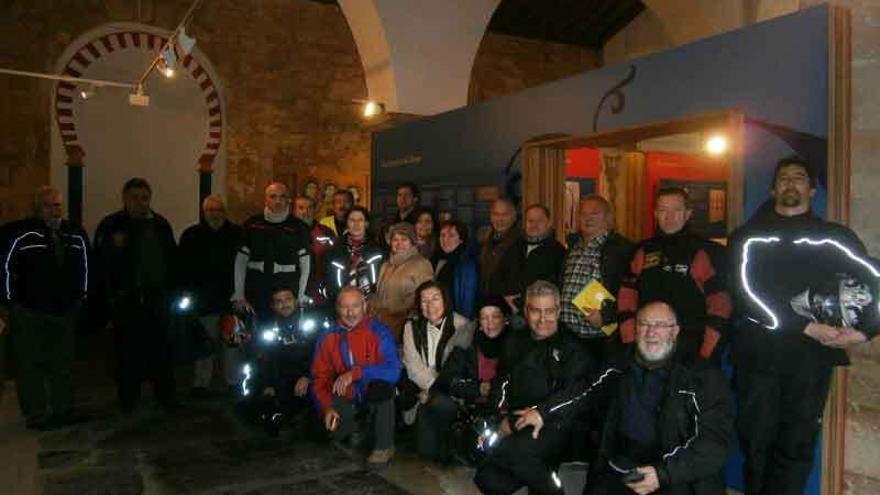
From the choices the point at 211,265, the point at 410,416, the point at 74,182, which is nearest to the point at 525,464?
the point at 410,416

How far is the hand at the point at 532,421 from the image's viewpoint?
3.36m

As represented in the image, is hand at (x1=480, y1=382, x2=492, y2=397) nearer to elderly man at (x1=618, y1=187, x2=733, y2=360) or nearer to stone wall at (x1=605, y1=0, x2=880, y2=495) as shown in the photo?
elderly man at (x1=618, y1=187, x2=733, y2=360)

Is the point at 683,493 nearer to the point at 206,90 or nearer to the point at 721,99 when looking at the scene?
the point at 721,99

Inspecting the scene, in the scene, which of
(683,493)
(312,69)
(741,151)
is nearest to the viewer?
(683,493)

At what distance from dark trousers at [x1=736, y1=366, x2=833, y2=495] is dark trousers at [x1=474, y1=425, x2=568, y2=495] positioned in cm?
86

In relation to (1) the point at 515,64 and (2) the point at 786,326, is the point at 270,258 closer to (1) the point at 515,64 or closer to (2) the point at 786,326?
(2) the point at 786,326

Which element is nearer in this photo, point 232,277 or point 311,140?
point 232,277

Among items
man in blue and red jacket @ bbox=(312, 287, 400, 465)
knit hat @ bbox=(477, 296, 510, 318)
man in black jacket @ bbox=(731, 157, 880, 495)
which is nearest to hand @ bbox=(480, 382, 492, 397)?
knit hat @ bbox=(477, 296, 510, 318)

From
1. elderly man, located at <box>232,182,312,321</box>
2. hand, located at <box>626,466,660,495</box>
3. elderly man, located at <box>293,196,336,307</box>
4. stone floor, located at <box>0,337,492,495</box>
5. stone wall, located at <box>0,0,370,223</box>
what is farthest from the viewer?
stone wall, located at <box>0,0,370,223</box>

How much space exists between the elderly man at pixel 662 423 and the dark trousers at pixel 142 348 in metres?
3.54

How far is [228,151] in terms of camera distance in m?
9.43

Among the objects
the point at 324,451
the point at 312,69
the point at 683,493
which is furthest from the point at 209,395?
the point at 312,69

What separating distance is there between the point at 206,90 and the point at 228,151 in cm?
86

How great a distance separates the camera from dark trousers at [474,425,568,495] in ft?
11.1
